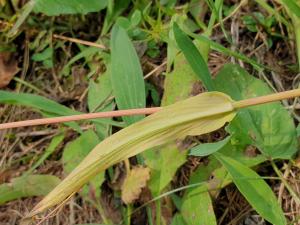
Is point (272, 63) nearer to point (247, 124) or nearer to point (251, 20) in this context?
point (251, 20)

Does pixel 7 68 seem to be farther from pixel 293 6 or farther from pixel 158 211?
pixel 293 6

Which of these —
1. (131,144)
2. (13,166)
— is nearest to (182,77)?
(131,144)

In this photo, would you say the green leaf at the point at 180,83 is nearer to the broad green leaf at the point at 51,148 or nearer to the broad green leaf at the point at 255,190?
the broad green leaf at the point at 255,190

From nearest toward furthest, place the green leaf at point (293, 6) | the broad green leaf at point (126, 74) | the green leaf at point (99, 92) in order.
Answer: the green leaf at point (293, 6) → the broad green leaf at point (126, 74) → the green leaf at point (99, 92)

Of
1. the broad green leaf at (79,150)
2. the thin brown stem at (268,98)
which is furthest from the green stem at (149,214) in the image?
the thin brown stem at (268,98)

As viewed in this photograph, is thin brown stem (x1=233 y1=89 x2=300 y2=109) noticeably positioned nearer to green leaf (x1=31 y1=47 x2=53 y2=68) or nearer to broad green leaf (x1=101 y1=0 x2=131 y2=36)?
broad green leaf (x1=101 y1=0 x2=131 y2=36)

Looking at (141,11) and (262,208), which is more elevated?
(141,11)

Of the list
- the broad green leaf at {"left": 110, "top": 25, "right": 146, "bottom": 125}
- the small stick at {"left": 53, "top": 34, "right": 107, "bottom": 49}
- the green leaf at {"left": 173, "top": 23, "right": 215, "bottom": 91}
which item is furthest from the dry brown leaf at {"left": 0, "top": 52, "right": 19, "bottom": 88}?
the green leaf at {"left": 173, "top": 23, "right": 215, "bottom": 91}
